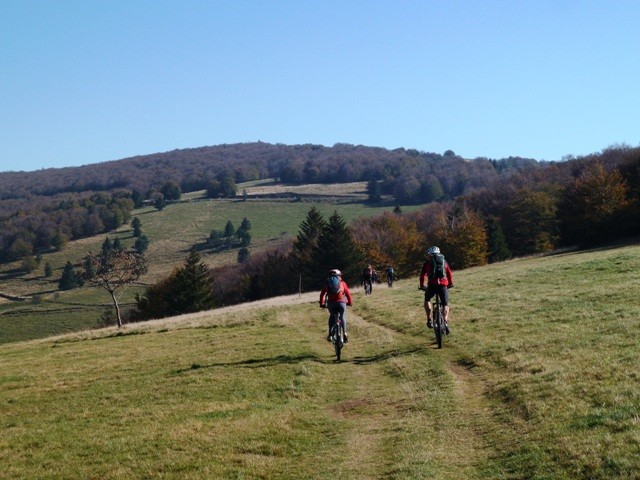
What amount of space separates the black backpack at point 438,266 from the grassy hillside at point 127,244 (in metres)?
98.7

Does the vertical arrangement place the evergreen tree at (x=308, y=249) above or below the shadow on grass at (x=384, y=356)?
above

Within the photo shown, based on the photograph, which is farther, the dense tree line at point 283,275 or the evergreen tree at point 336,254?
the dense tree line at point 283,275

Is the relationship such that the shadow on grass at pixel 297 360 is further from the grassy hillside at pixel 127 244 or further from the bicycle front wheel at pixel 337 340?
the grassy hillside at pixel 127 244

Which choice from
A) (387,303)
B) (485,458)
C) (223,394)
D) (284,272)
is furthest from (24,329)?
(485,458)

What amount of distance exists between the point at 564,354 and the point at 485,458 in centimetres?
646

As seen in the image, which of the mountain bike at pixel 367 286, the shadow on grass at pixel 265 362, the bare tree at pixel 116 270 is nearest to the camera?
the shadow on grass at pixel 265 362

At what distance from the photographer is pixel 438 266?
1970cm

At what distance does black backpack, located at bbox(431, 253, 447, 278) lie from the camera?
773 inches

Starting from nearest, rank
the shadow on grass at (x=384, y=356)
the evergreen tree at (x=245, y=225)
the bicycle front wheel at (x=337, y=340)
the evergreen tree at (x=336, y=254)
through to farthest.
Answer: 1. the shadow on grass at (x=384, y=356)
2. the bicycle front wheel at (x=337, y=340)
3. the evergreen tree at (x=336, y=254)
4. the evergreen tree at (x=245, y=225)

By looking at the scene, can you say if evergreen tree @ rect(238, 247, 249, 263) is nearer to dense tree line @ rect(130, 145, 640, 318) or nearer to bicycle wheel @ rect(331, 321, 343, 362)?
dense tree line @ rect(130, 145, 640, 318)

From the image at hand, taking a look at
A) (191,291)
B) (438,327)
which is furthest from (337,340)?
(191,291)

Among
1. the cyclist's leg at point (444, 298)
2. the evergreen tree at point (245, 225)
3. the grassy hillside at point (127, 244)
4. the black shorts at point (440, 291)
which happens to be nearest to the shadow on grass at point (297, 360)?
the cyclist's leg at point (444, 298)

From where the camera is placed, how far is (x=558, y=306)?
77.6 ft

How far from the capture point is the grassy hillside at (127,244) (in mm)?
118875
